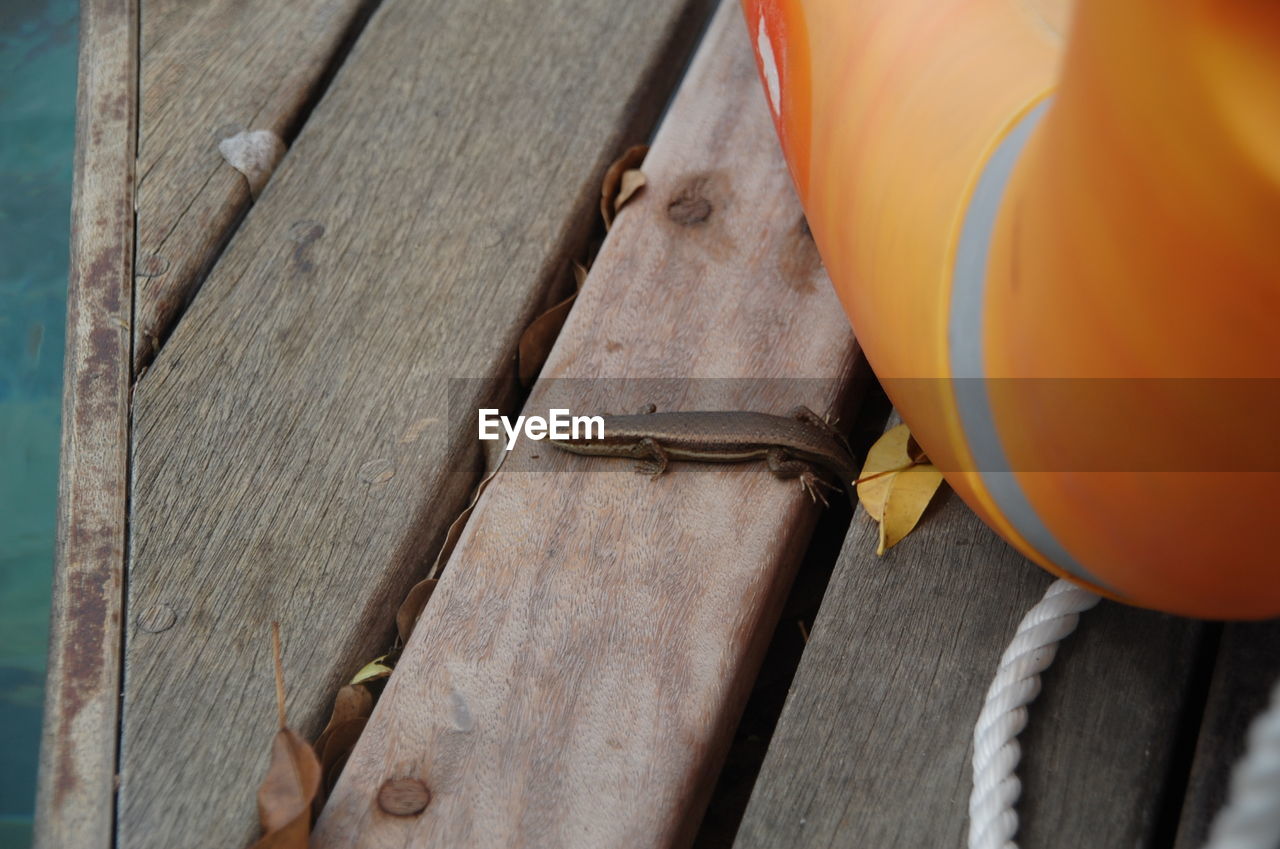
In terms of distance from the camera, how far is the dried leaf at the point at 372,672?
147cm

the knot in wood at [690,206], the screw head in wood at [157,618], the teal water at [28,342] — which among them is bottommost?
the teal water at [28,342]

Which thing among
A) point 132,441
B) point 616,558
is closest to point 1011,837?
point 616,558

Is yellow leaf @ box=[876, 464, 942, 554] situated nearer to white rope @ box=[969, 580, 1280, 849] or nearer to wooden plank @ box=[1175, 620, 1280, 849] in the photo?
white rope @ box=[969, 580, 1280, 849]

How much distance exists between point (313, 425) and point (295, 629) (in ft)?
1.07

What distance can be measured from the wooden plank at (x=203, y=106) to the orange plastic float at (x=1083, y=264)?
3.55 ft

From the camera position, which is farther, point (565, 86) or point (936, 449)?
point (565, 86)

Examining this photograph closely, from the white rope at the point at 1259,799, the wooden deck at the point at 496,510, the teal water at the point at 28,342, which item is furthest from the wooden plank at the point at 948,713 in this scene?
the teal water at the point at 28,342

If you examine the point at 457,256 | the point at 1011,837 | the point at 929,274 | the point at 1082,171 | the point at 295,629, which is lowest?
the point at 1011,837

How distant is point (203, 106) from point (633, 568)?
3.95ft

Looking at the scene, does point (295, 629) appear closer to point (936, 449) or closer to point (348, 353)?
point (348, 353)

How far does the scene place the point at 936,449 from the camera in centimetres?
125

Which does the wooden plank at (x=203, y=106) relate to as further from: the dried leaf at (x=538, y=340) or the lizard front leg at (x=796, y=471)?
the lizard front leg at (x=796, y=471)

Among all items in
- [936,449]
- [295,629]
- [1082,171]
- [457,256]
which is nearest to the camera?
[1082,171]

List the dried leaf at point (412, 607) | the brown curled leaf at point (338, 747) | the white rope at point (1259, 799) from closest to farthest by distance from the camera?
the white rope at point (1259, 799) → the brown curled leaf at point (338, 747) → the dried leaf at point (412, 607)
